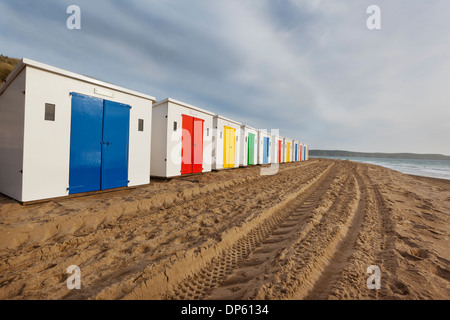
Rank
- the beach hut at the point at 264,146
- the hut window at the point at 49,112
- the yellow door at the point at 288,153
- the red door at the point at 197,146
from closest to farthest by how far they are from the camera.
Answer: the hut window at the point at 49,112 → the red door at the point at 197,146 → the beach hut at the point at 264,146 → the yellow door at the point at 288,153

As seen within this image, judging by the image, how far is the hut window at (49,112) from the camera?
4047 mm

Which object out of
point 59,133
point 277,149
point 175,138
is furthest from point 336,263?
point 277,149

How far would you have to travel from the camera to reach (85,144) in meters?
4.71

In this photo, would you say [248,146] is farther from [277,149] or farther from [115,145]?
[115,145]

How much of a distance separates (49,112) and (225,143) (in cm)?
811

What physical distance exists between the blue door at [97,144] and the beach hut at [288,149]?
2073 centimetres

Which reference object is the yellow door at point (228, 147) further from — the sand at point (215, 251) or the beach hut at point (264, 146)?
the sand at point (215, 251)

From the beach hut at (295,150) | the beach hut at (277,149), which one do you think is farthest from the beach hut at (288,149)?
the beach hut at (277,149)

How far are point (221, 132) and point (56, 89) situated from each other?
7.44 meters

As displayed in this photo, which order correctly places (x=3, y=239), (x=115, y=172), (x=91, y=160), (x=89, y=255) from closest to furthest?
(x=89, y=255), (x=3, y=239), (x=91, y=160), (x=115, y=172)

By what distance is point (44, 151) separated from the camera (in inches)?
159

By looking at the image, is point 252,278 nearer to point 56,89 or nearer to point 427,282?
point 427,282
